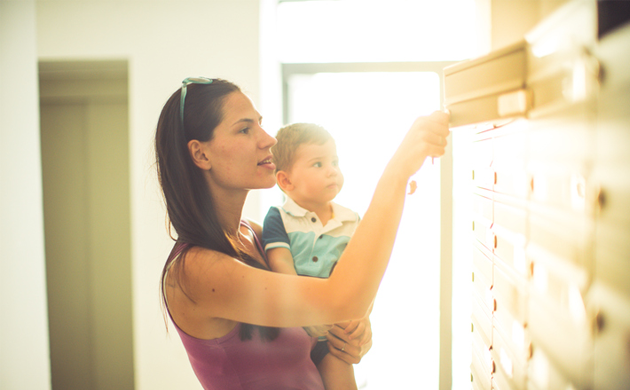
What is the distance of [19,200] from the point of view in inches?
52.2

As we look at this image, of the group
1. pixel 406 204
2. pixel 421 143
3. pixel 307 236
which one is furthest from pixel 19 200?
pixel 406 204

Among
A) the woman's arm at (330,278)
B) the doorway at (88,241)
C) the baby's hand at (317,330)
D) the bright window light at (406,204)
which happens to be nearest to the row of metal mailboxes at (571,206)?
the woman's arm at (330,278)

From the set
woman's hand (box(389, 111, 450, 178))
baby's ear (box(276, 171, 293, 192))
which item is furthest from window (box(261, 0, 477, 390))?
woman's hand (box(389, 111, 450, 178))

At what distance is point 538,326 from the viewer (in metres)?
0.42

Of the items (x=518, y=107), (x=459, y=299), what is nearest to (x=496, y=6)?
(x=518, y=107)

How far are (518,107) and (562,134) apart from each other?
0.24ft

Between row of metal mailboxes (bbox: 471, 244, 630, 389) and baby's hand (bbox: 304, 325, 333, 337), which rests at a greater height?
row of metal mailboxes (bbox: 471, 244, 630, 389)

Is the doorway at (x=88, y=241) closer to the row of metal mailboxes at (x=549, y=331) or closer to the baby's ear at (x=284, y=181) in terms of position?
the baby's ear at (x=284, y=181)

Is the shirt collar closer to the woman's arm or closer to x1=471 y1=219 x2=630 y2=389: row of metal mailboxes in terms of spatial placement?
the woman's arm

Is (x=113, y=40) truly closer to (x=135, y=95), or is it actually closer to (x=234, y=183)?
(x=135, y=95)

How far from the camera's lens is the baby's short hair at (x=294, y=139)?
3.77ft

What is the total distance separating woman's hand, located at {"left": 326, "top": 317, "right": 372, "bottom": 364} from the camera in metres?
1.04

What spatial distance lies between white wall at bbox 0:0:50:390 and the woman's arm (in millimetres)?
989

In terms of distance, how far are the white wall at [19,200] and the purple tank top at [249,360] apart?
0.93m
